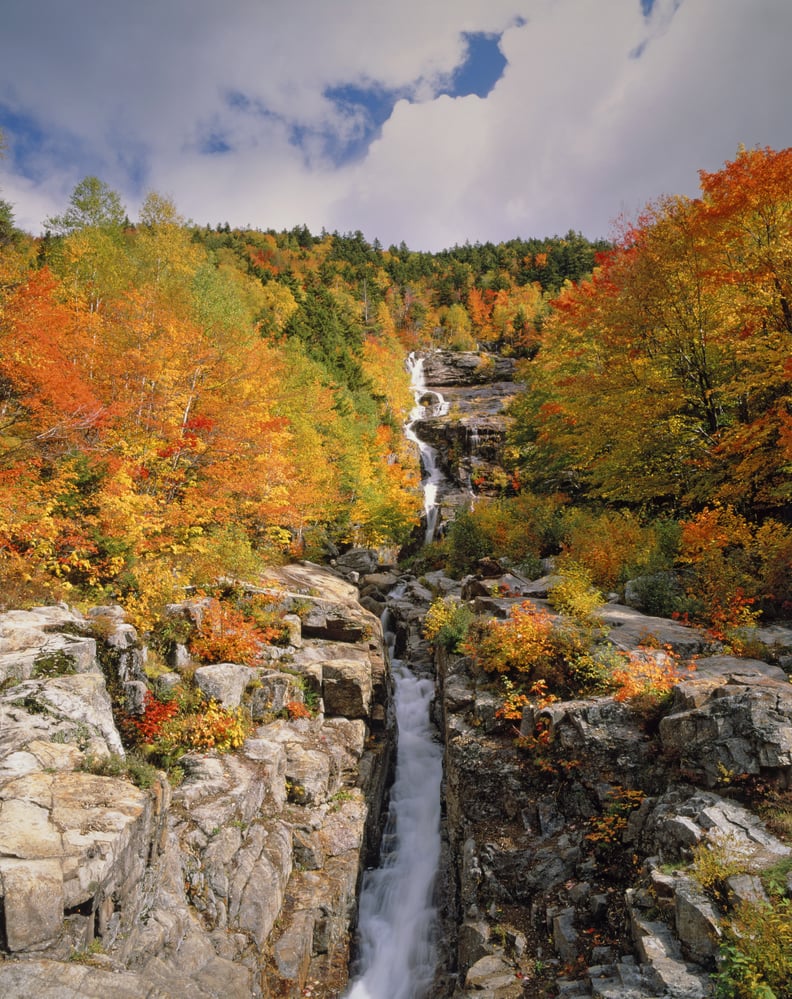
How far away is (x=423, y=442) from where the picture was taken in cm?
5131

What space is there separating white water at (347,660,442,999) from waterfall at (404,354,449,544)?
22.6 metres

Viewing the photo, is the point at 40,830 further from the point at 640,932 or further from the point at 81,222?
the point at 81,222

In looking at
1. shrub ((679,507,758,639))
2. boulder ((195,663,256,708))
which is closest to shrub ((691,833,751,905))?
shrub ((679,507,758,639))

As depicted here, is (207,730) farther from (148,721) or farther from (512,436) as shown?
(512,436)

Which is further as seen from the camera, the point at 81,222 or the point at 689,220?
the point at 81,222

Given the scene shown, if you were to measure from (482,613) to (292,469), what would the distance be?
11.6 m

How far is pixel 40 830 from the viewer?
567 centimetres

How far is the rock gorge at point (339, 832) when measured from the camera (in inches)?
223

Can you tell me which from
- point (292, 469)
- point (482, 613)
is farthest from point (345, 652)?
point (292, 469)

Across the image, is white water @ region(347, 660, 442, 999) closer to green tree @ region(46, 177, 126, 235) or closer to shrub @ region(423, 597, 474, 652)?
shrub @ region(423, 597, 474, 652)

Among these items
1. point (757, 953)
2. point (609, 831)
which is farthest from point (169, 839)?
point (757, 953)

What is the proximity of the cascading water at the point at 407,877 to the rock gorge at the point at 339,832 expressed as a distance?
1.75ft

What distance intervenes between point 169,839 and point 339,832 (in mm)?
4585

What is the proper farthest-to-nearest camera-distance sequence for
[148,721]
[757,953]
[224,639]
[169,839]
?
1. [224,639]
2. [148,721]
3. [169,839]
4. [757,953]
